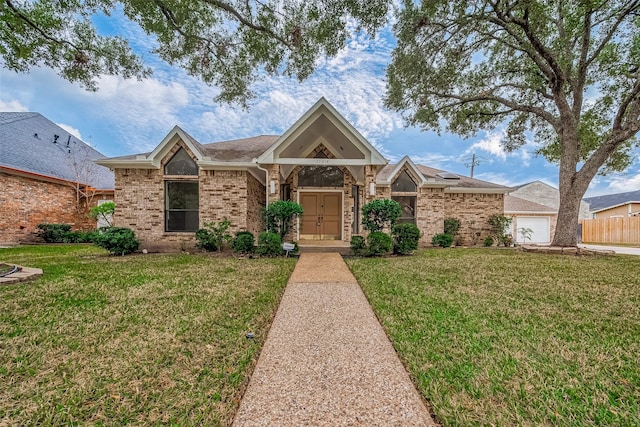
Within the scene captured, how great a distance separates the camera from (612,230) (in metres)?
18.3

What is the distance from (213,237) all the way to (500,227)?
45.8 feet

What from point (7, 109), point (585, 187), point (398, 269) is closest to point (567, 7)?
point (585, 187)

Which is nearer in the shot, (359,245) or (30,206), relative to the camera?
(359,245)

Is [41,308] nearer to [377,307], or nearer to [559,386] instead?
[377,307]

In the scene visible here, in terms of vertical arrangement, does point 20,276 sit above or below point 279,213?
below

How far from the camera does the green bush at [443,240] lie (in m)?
12.5

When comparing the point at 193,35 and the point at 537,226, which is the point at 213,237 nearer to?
the point at 193,35

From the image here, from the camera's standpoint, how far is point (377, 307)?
4.06 meters

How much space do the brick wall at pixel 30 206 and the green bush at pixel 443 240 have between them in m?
20.0

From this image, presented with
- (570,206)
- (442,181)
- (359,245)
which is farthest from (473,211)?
(359,245)

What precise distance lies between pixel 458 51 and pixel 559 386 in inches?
518

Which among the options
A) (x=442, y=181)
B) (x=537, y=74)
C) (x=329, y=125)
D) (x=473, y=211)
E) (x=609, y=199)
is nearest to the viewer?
(x=329, y=125)

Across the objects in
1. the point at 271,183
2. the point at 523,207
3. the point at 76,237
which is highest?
the point at 271,183

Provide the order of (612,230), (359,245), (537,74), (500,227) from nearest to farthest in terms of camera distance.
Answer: (359,245), (537,74), (500,227), (612,230)
